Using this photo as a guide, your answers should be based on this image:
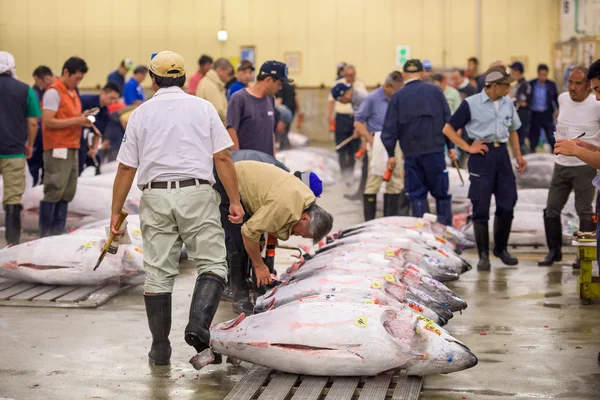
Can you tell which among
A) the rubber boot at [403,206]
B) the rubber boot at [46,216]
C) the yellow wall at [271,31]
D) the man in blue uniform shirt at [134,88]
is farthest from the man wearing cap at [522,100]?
the rubber boot at [46,216]

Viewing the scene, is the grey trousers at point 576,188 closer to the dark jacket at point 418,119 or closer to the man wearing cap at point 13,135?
the dark jacket at point 418,119

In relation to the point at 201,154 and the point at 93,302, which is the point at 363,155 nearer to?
the point at 93,302

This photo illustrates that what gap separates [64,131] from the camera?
10.1 meters

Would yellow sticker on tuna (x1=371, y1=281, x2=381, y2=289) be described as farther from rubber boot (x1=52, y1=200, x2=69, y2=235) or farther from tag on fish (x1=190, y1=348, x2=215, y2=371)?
rubber boot (x1=52, y1=200, x2=69, y2=235)

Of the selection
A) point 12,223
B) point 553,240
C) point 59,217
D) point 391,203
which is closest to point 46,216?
point 59,217

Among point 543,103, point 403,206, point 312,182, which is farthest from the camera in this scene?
point 543,103

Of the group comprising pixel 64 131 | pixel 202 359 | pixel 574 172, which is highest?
pixel 64 131

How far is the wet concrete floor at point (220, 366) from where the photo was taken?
5340mm

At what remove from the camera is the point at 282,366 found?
534 centimetres

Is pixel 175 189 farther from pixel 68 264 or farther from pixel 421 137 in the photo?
pixel 421 137

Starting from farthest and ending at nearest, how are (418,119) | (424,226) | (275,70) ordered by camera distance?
1. (418,119)
2. (424,226)
3. (275,70)

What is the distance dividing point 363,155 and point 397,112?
127 inches

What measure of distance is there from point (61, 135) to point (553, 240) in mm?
4724

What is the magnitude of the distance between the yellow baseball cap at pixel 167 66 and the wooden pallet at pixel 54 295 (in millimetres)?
2350
